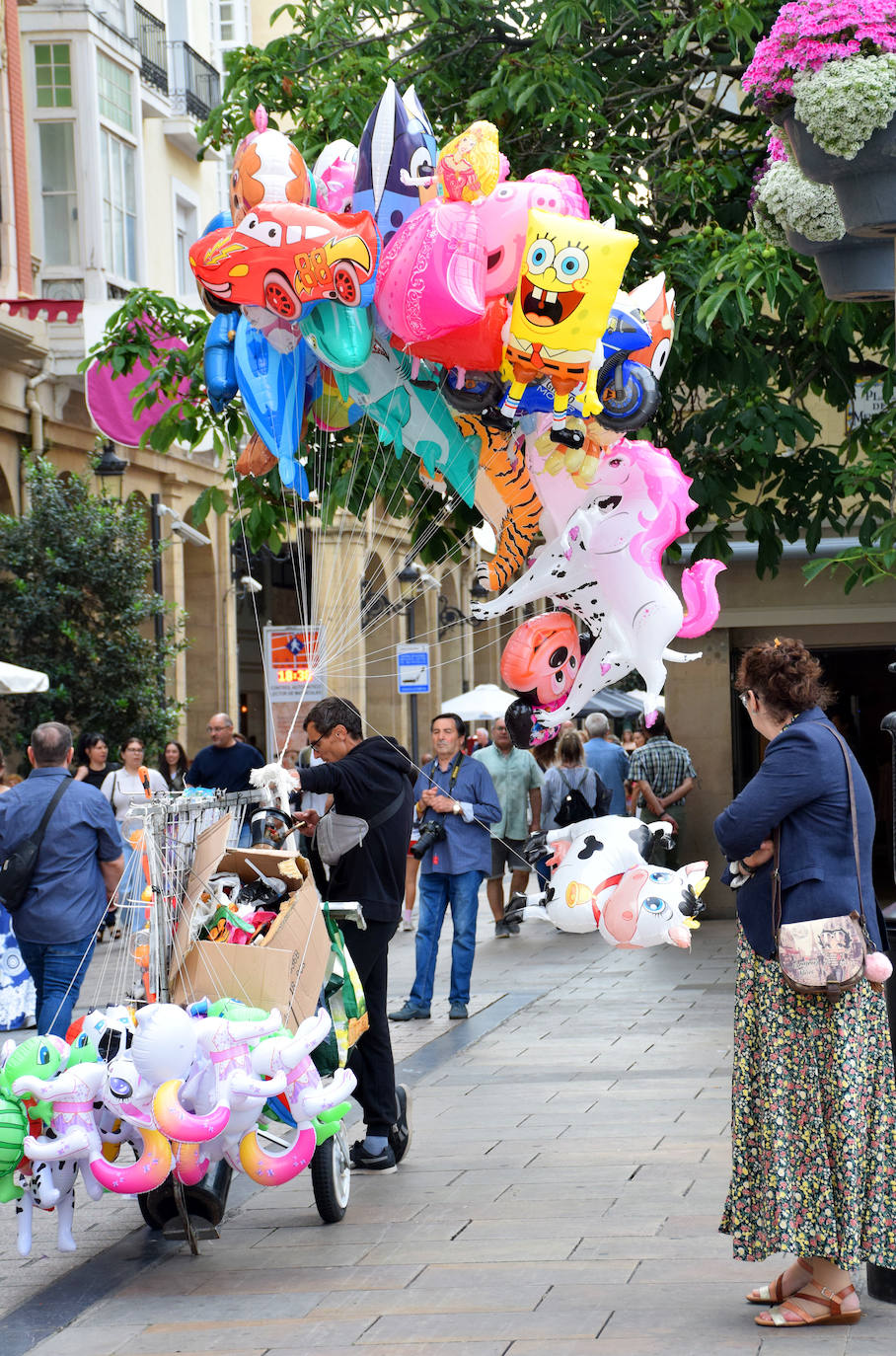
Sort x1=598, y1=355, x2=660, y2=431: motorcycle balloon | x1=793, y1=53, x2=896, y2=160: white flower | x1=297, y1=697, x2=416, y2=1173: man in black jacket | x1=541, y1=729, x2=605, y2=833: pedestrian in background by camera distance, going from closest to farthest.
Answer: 1. x1=598, y1=355, x2=660, y2=431: motorcycle balloon
2. x1=793, y1=53, x2=896, y2=160: white flower
3. x1=297, y1=697, x2=416, y2=1173: man in black jacket
4. x1=541, y1=729, x2=605, y2=833: pedestrian in background

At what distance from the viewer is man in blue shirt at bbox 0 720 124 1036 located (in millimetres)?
8805

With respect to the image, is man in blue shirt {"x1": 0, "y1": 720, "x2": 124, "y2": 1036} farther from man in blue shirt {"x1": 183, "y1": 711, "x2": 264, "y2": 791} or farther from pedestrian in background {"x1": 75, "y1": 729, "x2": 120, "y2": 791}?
pedestrian in background {"x1": 75, "y1": 729, "x2": 120, "y2": 791}

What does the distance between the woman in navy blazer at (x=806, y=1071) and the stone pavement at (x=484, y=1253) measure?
26cm

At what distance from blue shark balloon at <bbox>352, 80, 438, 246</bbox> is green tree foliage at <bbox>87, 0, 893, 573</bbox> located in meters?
2.84

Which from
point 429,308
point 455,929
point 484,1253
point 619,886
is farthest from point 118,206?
point 484,1253

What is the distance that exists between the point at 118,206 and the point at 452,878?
1741 centimetres

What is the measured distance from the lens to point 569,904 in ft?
22.6

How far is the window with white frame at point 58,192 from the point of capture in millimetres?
25359

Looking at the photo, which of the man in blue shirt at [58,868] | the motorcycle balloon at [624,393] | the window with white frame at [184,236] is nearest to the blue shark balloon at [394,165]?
the motorcycle balloon at [624,393]

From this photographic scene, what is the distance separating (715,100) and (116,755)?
11.1 metres

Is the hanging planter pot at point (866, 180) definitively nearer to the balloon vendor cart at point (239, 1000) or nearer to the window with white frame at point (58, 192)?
the balloon vendor cart at point (239, 1000)

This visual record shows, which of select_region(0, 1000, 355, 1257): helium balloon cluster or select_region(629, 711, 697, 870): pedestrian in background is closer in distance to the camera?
select_region(0, 1000, 355, 1257): helium balloon cluster

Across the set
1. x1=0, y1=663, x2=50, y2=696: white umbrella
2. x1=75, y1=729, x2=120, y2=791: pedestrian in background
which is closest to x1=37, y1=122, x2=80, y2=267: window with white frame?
x1=75, y1=729, x2=120, y2=791: pedestrian in background

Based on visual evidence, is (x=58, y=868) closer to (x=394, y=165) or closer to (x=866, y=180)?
(x=394, y=165)
